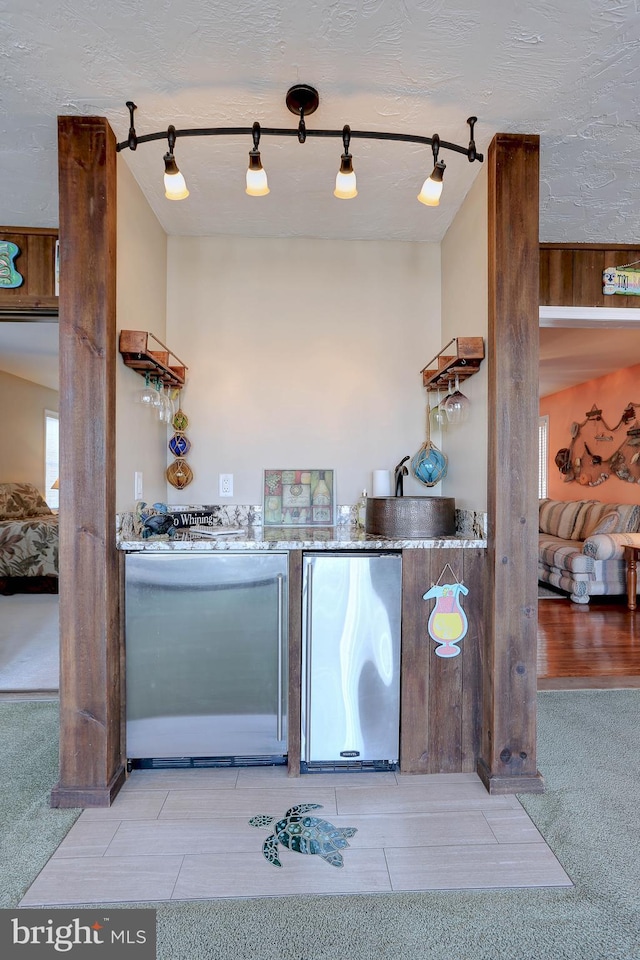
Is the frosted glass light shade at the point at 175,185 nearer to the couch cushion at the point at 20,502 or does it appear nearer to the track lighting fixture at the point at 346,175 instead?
the track lighting fixture at the point at 346,175

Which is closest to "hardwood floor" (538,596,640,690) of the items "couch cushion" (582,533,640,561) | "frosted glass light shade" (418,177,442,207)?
"couch cushion" (582,533,640,561)

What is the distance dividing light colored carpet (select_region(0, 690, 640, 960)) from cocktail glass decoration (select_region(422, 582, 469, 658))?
61 cm

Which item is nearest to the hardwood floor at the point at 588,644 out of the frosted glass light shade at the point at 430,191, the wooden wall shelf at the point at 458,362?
the wooden wall shelf at the point at 458,362

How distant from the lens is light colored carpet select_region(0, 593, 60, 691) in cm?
308

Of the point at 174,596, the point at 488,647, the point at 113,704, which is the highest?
the point at 174,596

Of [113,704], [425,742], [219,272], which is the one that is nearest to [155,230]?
[219,272]

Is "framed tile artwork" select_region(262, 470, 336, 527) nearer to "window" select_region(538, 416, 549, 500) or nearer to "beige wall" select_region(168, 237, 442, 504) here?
"beige wall" select_region(168, 237, 442, 504)

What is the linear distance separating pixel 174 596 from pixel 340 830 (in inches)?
39.8

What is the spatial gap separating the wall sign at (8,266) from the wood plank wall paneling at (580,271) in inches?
110

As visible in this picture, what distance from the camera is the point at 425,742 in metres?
2.11

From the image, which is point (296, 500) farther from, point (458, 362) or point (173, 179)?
point (173, 179)

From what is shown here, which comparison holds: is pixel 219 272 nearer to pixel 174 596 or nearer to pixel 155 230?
pixel 155 230

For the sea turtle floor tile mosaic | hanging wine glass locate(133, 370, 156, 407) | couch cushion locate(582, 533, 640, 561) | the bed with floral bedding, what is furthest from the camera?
the bed with floral bedding

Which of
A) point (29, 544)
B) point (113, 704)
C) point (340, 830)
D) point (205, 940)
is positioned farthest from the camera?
point (29, 544)
